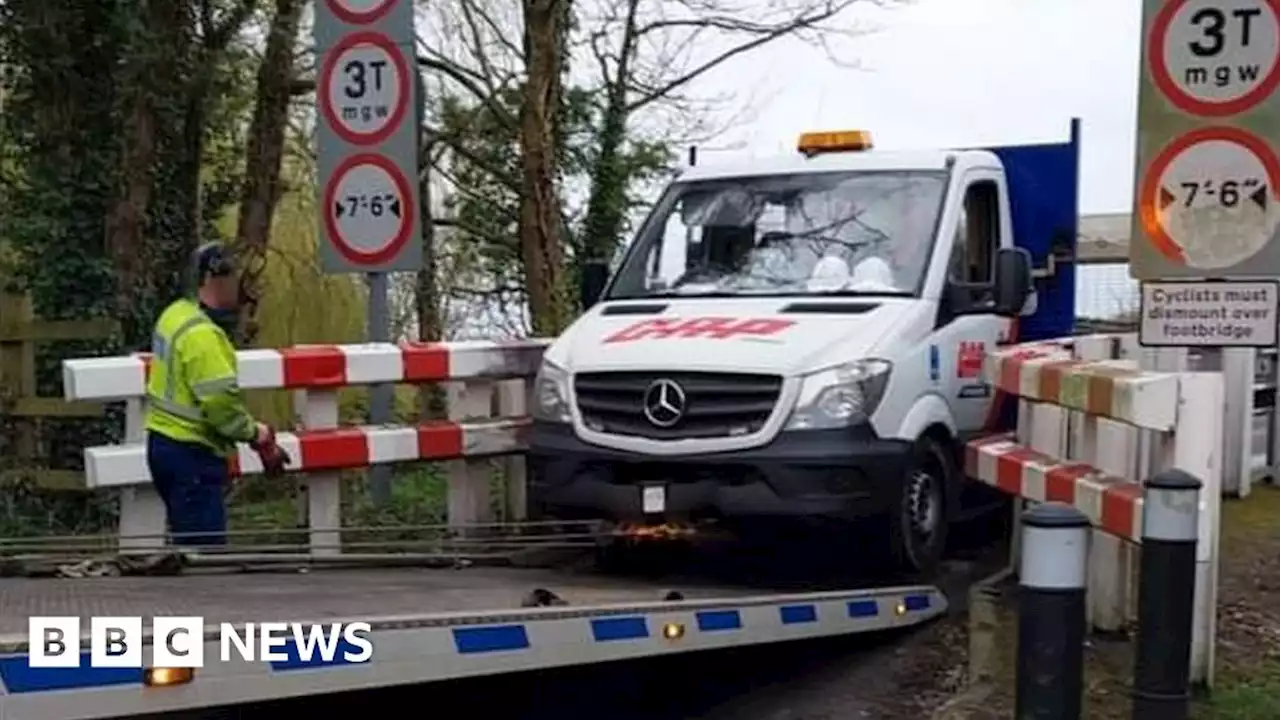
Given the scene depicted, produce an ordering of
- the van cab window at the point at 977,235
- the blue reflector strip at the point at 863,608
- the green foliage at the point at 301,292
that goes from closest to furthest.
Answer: the blue reflector strip at the point at 863,608
the van cab window at the point at 977,235
the green foliage at the point at 301,292

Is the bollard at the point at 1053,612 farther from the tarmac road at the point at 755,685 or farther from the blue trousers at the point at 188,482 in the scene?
the blue trousers at the point at 188,482

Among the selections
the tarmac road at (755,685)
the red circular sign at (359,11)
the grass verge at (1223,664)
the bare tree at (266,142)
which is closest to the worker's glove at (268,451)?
the tarmac road at (755,685)

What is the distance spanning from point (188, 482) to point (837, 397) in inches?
118

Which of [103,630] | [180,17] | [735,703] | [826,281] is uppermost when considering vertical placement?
[180,17]

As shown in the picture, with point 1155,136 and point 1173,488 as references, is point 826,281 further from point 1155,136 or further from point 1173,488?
point 1173,488

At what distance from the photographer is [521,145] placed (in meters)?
18.3

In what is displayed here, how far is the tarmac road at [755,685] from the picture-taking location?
7.01 metres

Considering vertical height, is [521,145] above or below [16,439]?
above

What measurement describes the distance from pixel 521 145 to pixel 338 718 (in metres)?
12.7

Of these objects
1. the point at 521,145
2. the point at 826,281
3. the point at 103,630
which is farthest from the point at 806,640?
the point at 521,145

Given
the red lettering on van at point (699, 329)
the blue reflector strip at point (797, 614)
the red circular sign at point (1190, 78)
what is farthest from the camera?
the red lettering on van at point (699, 329)

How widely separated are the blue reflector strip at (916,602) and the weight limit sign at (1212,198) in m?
2.02

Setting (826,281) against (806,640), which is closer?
(806,640)

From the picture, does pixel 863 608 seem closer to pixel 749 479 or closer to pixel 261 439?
pixel 749 479
